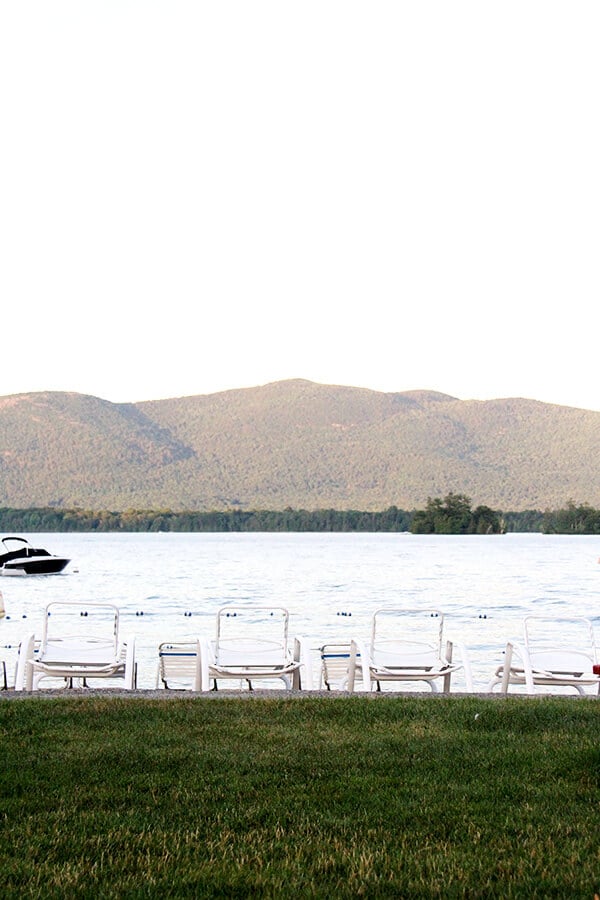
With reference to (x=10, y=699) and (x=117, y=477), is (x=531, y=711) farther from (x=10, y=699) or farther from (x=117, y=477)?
(x=117, y=477)

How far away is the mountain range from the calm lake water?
7692 millimetres

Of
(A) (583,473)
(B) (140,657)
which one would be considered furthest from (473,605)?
(A) (583,473)

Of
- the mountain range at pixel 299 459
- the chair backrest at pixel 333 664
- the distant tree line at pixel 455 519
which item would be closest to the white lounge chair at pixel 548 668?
the chair backrest at pixel 333 664

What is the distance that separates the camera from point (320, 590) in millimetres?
51500

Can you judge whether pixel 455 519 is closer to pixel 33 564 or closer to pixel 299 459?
pixel 299 459

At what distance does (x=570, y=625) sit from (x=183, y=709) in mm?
30502

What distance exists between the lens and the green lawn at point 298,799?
13.7 ft

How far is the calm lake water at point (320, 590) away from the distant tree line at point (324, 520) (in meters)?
11.3

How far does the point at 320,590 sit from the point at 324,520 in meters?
56.3

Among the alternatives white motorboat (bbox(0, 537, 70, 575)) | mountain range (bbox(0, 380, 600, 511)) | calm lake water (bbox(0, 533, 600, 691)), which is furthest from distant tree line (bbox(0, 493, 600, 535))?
white motorboat (bbox(0, 537, 70, 575))

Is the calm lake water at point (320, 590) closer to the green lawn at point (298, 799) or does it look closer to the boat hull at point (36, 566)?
the boat hull at point (36, 566)

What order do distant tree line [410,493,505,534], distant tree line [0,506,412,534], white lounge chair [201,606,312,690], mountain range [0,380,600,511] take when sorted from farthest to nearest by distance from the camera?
1. distant tree line [410,493,505,534]
2. distant tree line [0,506,412,534]
3. mountain range [0,380,600,511]
4. white lounge chair [201,606,312,690]

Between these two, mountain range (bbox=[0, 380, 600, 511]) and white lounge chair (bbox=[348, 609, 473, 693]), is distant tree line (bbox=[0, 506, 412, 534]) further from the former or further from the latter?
white lounge chair (bbox=[348, 609, 473, 693])

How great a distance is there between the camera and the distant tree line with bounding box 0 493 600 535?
4151 inches
